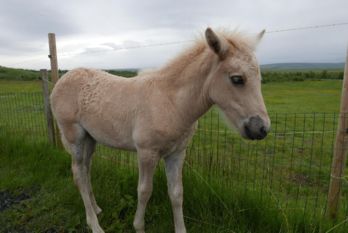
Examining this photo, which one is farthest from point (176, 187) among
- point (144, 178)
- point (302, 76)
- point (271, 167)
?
point (302, 76)

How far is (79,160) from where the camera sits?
3.68m

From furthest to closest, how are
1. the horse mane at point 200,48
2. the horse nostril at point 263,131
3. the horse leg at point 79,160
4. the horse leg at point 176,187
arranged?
the horse leg at point 79,160, the horse leg at point 176,187, the horse mane at point 200,48, the horse nostril at point 263,131

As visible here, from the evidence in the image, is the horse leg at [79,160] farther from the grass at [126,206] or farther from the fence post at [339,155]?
the fence post at [339,155]

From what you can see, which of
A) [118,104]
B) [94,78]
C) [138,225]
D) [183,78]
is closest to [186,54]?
[183,78]

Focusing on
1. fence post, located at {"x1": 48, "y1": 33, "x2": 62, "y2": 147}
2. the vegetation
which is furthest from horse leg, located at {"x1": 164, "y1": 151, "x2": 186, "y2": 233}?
the vegetation

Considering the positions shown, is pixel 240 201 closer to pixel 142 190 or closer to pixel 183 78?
pixel 142 190

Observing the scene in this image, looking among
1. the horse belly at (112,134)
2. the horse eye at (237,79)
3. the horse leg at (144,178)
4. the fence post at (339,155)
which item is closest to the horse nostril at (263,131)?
the horse eye at (237,79)

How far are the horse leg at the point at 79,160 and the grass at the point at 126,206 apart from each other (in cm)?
22

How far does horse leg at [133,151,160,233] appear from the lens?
2.84 m

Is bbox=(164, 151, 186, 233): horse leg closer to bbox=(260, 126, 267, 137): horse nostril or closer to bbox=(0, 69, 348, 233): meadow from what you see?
bbox=(0, 69, 348, 233): meadow

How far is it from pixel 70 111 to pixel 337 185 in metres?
2.99

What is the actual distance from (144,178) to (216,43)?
148 centimetres

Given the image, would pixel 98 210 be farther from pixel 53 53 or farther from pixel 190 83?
pixel 53 53

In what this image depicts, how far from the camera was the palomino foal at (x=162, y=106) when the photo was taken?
92.7 inches
